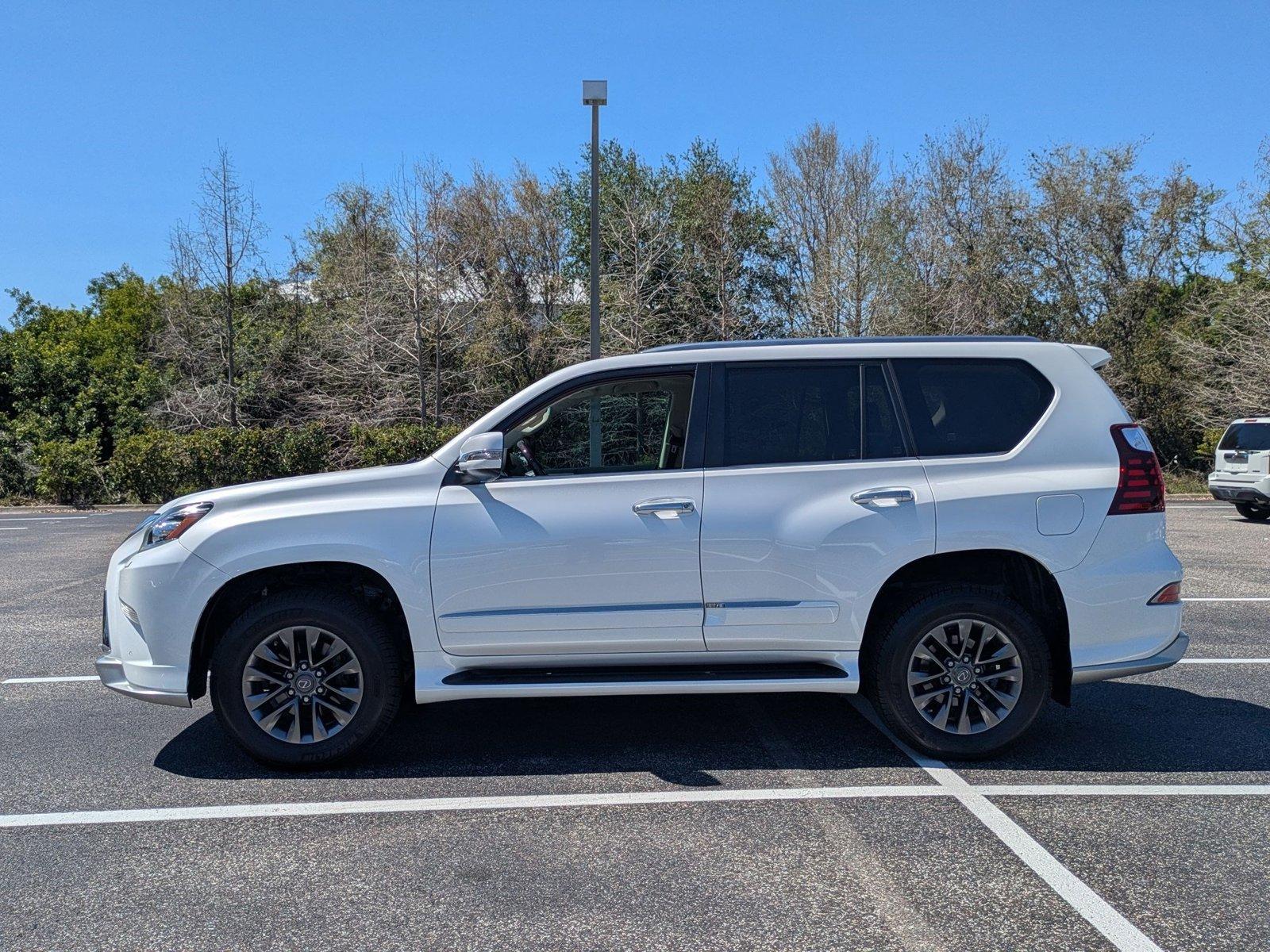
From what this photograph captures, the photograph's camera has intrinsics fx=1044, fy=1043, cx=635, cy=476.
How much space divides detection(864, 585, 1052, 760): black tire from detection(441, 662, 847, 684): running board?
0.81ft

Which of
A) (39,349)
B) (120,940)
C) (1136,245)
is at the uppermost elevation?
(1136,245)

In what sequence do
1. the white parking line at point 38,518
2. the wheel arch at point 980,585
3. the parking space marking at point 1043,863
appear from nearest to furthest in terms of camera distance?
1. the parking space marking at point 1043,863
2. the wheel arch at point 980,585
3. the white parking line at point 38,518

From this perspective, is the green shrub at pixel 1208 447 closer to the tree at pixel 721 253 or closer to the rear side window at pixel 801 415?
the tree at pixel 721 253

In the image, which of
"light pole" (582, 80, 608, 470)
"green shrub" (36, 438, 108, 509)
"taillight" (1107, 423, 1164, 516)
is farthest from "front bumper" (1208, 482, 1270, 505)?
"green shrub" (36, 438, 108, 509)

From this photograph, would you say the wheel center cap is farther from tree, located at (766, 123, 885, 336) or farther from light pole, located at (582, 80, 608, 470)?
tree, located at (766, 123, 885, 336)

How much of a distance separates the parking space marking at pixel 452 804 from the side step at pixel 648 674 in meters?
0.48

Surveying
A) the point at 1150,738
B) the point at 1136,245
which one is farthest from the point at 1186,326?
the point at 1150,738

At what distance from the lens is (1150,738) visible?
17.3 ft

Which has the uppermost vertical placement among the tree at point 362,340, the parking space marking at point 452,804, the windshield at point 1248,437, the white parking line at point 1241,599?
the tree at point 362,340

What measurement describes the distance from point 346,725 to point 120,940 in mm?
1556

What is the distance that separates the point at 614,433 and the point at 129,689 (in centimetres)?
255

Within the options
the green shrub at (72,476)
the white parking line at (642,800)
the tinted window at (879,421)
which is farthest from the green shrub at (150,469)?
the tinted window at (879,421)

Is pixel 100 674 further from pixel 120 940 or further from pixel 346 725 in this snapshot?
pixel 120 940

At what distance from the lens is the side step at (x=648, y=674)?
464 cm
